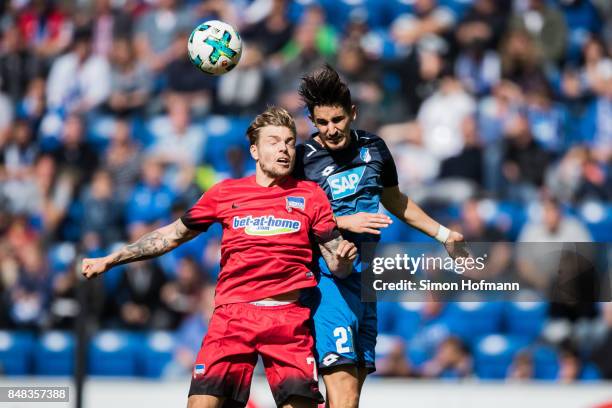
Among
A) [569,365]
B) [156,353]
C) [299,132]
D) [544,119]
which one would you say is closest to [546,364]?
[569,365]

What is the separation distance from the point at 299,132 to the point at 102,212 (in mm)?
2498

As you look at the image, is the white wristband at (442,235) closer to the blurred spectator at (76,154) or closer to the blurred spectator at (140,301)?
the blurred spectator at (140,301)

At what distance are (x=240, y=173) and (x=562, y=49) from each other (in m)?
4.44

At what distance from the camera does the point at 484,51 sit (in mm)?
13242

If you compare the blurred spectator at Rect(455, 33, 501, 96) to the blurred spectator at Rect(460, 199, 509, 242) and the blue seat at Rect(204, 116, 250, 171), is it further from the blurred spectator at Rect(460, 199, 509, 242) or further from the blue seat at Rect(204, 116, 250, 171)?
the blue seat at Rect(204, 116, 250, 171)

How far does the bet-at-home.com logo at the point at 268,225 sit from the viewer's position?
5.89 meters

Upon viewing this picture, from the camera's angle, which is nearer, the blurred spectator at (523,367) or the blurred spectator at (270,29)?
the blurred spectator at (523,367)

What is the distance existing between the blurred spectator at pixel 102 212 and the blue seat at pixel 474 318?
3.95m

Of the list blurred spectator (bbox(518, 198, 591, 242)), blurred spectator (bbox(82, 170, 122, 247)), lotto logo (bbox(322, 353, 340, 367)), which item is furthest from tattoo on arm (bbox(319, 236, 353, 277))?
blurred spectator (bbox(82, 170, 122, 247))

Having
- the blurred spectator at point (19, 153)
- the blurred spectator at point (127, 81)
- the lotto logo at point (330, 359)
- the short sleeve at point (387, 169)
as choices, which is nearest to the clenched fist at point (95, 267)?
the lotto logo at point (330, 359)

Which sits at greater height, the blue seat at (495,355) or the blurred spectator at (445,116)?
the blurred spectator at (445,116)

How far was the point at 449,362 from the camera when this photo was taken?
10477 mm

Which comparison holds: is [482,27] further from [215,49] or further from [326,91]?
[326,91]

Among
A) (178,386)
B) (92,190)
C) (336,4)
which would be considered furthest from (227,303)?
(336,4)
